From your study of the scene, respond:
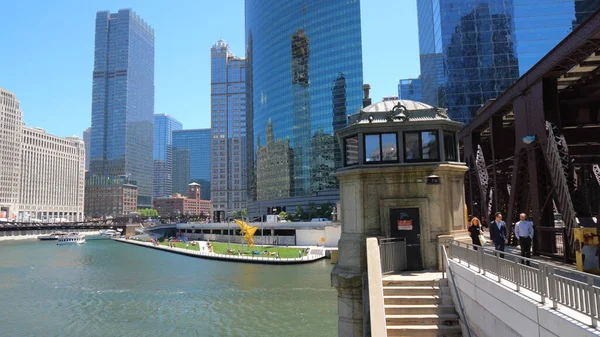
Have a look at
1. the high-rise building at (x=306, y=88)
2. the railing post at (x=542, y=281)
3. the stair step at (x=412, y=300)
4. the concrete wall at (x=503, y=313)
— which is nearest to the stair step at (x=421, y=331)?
the concrete wall at (x=503, y=313)

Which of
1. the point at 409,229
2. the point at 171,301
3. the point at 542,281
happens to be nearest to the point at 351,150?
the point at 409,229

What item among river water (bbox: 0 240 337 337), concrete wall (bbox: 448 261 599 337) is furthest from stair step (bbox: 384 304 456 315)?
river water (bbox: 0 240 337 337)

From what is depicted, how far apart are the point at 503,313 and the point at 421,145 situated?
775 cm

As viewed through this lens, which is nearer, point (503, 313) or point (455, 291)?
point (503, 313)

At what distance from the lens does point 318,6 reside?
478ft

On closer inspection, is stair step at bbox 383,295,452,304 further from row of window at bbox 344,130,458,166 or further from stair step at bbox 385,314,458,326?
row of window at bbox 344,130,458,166

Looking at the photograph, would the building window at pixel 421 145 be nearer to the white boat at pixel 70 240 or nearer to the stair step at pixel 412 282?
the stair step at pixel 412 282

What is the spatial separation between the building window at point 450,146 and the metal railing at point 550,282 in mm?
5259

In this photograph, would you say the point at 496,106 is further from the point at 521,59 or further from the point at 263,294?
the point at 521,59

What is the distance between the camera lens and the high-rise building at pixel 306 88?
140250mm

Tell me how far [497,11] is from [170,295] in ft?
305

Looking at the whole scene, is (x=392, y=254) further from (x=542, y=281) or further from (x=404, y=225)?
(x=542, y=281)

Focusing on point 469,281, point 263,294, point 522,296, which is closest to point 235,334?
point 263,294

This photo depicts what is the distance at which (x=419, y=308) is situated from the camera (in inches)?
478
